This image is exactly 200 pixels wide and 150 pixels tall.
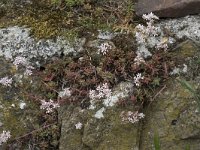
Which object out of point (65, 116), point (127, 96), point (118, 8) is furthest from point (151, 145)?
point (118, 8)

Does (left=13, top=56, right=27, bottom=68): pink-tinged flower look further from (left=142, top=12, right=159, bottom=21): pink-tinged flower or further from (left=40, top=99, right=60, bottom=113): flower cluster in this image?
(left=142, top=12, right=159, bottom=21): pink-tinged flower

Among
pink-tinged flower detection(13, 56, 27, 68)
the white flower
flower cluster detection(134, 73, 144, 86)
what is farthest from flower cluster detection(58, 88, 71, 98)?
flower cluster detection(134, 73, 144, 86)

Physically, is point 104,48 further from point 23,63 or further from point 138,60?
point 23,63

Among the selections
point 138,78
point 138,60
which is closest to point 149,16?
point 138,60

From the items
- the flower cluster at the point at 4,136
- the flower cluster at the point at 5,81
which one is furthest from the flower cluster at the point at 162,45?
the flower cluster at the point at 4,136

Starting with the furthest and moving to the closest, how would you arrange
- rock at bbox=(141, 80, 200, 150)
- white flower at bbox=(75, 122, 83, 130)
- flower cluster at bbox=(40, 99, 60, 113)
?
flower cluster at bbox=(40, 99, 60, 113) → white flower at bbox=(75, 122, 83, 130) → rock at bbox=(141, 80, 200, 150)

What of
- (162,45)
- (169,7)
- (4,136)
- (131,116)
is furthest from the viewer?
(169,7)

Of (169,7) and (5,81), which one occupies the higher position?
(169,7)

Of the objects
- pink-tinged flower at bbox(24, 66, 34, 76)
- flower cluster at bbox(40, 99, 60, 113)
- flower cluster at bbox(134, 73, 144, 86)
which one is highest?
pink-tinged flower at bbox(24, 66, 34, 76)
